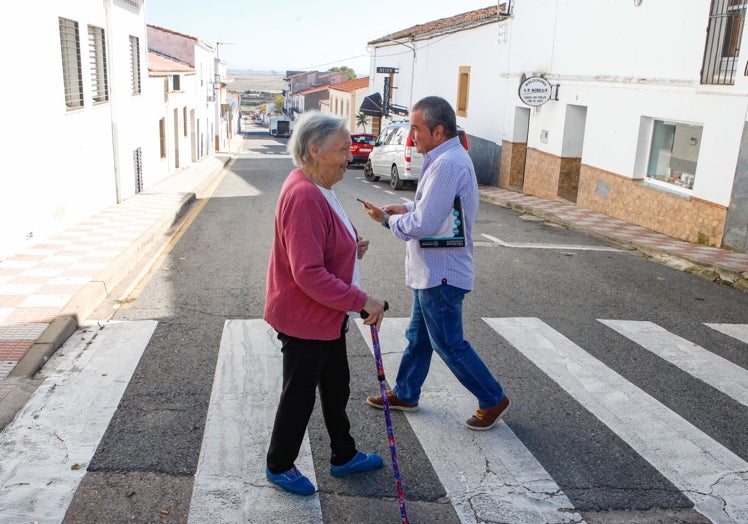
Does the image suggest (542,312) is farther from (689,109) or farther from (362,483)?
(689,109)

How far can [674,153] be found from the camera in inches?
478

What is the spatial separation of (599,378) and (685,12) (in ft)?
29.3

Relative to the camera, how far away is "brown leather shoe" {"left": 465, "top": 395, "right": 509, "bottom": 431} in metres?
4.13

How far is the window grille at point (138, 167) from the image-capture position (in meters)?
16.7

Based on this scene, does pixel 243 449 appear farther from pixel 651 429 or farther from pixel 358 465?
pixel 651 429

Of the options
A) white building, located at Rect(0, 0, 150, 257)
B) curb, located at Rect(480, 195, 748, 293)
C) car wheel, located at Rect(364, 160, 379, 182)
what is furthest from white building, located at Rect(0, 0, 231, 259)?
curb, located at Rect(480, 195, 748, 293)

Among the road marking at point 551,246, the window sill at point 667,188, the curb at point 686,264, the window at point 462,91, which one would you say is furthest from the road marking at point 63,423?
the window at point 462,91

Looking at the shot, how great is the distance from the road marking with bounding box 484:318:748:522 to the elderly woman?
6.34 feet

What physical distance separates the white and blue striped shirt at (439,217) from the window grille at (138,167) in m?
14.0

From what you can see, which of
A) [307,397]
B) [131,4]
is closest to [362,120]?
[131,4]

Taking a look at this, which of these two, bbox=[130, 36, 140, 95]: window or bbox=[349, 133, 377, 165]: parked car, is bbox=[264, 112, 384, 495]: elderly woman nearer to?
bbox=[130, 36, 140, 95]: window

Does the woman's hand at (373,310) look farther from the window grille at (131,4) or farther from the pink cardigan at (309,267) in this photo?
the window grille at (131,4)

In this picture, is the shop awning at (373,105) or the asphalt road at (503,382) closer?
the asphalt road at (503,382)

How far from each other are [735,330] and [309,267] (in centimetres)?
513
